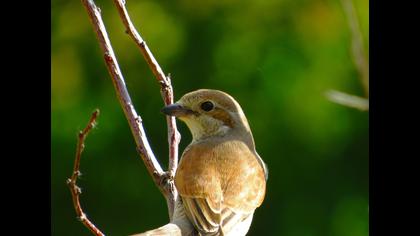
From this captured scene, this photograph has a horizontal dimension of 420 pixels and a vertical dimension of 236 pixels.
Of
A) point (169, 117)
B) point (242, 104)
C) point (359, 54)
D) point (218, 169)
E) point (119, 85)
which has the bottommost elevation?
point (242, 104)

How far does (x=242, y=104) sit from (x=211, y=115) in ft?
6.97

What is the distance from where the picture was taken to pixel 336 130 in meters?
6.57

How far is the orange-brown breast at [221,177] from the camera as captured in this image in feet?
12.6

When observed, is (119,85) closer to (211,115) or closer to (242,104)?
(211,115)

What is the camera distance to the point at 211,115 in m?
4.45

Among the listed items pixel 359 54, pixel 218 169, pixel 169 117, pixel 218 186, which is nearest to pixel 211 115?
pixel 169 117

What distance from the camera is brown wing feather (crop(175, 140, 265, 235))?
12.2ft

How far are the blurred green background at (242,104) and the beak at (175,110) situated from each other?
1967 millimetres

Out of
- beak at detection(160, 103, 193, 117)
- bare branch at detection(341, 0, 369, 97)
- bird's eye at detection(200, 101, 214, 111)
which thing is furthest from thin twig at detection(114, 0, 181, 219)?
bare branch at detection(341, 0, 369, 97)

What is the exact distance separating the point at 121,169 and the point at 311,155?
5.36ft

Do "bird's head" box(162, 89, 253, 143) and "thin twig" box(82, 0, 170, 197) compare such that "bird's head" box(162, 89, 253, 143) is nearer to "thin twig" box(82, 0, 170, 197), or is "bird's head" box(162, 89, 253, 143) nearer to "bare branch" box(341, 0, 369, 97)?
"thin twig" box(82, 0, 170, 197)
